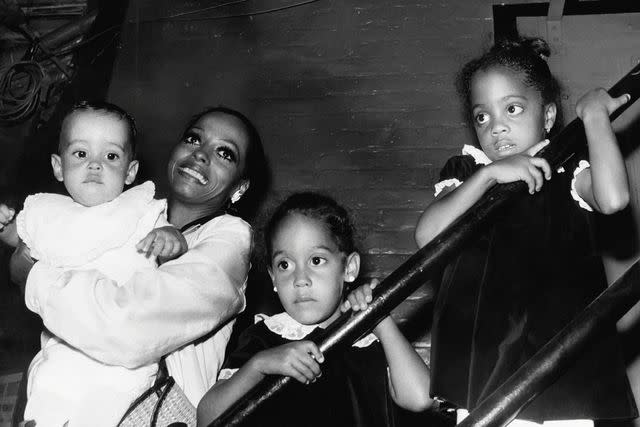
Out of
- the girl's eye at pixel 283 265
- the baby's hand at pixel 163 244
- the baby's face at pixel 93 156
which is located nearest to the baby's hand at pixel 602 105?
the girl's eye at pixel 283 265

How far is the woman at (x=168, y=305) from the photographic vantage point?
5.45 ft

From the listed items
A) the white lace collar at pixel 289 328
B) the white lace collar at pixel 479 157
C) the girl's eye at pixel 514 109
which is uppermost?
the girl's eye at pixel 514 109

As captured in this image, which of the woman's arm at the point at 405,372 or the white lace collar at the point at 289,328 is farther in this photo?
the white lace collar at the point at 289,328

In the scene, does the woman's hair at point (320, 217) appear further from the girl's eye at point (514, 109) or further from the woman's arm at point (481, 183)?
the girl's eye at point (514, 109)

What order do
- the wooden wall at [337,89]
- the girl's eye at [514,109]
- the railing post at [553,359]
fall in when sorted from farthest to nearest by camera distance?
the wooden wall at [337,89] < the girl's eye at [514,109] < the railing post at [553,359]

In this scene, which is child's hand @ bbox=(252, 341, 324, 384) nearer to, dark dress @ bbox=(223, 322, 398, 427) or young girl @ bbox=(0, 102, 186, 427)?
dark dress @ bbox=(223, 322, 398, 427)

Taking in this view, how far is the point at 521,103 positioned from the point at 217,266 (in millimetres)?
Result: 1052

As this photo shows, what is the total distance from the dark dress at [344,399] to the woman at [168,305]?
213 millimetres

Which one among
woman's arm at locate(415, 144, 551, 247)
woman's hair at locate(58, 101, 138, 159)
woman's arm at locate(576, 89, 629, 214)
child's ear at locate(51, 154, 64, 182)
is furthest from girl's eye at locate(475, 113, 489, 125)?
child's ear at locate(51, 154, 64, 182)

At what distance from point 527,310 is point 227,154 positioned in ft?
4.08

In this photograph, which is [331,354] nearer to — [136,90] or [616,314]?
[616,314]

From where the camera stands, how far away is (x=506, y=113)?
2193 millimetres

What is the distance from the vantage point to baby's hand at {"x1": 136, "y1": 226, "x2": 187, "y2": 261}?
192 centimetres

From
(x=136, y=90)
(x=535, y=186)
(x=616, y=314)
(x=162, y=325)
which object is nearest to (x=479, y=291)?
(x=535, y=186)
